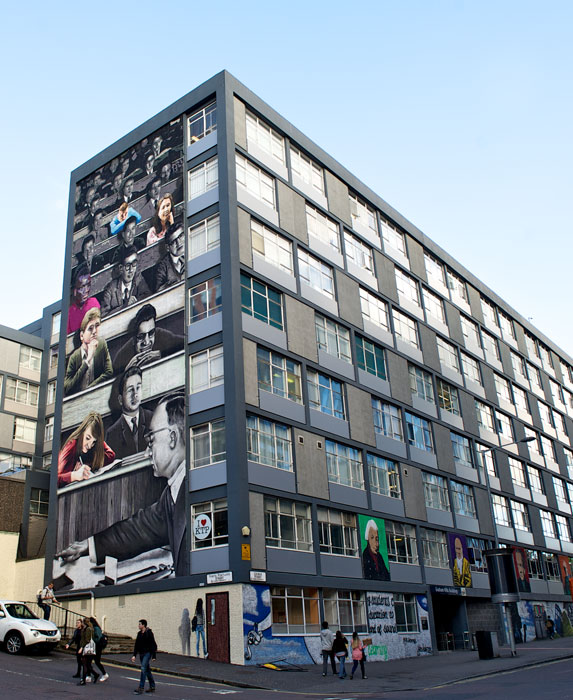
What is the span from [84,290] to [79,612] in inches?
704

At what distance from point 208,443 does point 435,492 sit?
65.4 ft

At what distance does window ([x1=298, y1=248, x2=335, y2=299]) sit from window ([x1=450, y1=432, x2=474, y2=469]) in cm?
1619

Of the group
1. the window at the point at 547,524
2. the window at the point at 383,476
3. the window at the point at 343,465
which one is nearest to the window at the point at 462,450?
the window at the point at 383,476

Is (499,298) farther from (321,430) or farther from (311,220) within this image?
(321,430)

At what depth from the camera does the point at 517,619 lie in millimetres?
50875

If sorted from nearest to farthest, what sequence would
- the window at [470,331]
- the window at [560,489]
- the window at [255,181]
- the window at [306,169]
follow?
the window at [255,181] < the window at [306,169] < the window at [470,331] < the window at [560,489]

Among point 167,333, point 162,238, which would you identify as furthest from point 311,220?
point 167,333

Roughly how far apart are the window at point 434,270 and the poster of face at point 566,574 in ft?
84.3

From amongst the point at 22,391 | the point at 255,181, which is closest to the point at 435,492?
the point at 255,181

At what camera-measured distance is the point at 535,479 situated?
6150cm

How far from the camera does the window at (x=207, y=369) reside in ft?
107

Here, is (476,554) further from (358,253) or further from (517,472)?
(358,253)

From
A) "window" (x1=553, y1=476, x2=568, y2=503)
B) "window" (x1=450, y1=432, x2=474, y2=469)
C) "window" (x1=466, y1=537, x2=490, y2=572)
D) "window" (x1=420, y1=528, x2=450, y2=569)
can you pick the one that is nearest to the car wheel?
"window" (x1=420, y1=528, x2=450, y2=569)

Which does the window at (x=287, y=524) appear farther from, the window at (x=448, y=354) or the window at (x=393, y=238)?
the window at (x=393, y=238)
